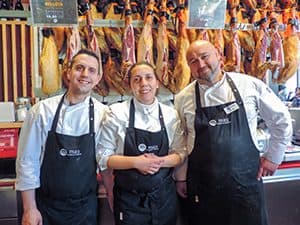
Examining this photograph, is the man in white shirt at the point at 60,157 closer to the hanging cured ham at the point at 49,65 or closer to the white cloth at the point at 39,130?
the white cloth at the point at 39,130

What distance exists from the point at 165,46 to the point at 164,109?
0.72 metres

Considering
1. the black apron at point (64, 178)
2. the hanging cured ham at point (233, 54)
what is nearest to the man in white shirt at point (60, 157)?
the black apron at point (64, 178)

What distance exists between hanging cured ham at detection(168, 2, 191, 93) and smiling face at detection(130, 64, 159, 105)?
68cm

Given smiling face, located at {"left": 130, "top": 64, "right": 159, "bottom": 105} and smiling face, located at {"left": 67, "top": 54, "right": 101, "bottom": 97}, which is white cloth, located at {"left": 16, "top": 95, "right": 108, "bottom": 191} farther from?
smiling face, located at {"left": 130, "top": 64, "right": 159, "bottom": 105}

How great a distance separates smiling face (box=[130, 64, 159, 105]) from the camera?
5.83ft

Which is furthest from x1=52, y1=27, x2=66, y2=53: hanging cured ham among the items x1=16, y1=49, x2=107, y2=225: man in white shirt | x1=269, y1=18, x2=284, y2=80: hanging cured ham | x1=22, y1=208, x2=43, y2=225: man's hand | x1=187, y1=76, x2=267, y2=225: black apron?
x1=269, y1=18, x2=284, y2=80: hanging cured ham

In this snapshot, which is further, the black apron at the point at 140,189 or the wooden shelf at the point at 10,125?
the wooden shelf at the point at 10,125

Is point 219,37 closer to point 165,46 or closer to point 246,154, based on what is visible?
point 165,46

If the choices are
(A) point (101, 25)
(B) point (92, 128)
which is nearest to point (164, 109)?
(B) point (92, 128)

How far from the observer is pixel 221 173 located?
1856 millimetres

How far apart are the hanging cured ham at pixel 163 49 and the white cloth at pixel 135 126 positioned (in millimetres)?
615

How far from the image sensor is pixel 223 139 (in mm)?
1847

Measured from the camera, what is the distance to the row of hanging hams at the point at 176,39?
2.43m

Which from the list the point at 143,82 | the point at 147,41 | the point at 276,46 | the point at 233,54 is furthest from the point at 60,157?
the point at 276,46
